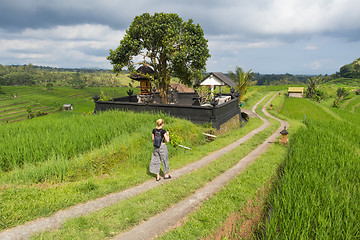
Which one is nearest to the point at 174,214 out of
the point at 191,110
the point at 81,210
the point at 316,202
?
the point at 81,210

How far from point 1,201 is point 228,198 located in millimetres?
6073

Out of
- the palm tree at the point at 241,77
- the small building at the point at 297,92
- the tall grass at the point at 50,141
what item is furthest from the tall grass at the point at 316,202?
the small building at the point at 297,92

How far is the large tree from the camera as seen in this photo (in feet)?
53.7

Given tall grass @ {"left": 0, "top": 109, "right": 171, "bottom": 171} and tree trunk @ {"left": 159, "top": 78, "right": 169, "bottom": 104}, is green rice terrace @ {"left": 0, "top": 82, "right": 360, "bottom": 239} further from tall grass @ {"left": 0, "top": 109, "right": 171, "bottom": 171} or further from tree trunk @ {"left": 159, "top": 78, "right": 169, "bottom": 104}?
tree trunk @ {"left": 159, "top": 78, "right": 169, "bottom": 104}

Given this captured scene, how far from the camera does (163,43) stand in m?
16.4

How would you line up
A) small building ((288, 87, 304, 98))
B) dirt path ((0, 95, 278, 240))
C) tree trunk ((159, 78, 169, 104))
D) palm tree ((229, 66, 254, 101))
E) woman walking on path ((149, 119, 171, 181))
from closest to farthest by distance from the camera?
dirt path ((0, 95, 278, 240)) → woman walking on path ((149, 119, 171, 181)) → tree trunk ((159, 78, 169, 104)) → palm tree ((229, 66, 254, 101)) → small building ((288, 87, 304, 98))

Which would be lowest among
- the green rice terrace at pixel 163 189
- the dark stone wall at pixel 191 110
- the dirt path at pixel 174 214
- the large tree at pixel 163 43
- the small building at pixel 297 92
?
the dirt path at pixel 174 214

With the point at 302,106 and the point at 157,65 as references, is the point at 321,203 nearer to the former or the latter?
the point at 157,65

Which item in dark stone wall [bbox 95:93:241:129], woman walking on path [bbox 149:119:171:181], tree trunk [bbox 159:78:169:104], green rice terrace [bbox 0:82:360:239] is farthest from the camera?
tree trunk [bbox 159:78:169:104]

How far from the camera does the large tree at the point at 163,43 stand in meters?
16.4

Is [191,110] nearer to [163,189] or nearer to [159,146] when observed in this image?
[159,146]

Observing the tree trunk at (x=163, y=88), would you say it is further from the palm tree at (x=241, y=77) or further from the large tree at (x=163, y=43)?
the palm tree at (x=241, y=77)

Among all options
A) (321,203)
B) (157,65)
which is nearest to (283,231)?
(321,203)

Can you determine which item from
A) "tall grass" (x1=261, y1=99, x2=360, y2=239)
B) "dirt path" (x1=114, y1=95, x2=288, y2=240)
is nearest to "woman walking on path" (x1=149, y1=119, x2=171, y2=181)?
"dirt path" (x1=114, y1=95, x2=288, y2=240)
